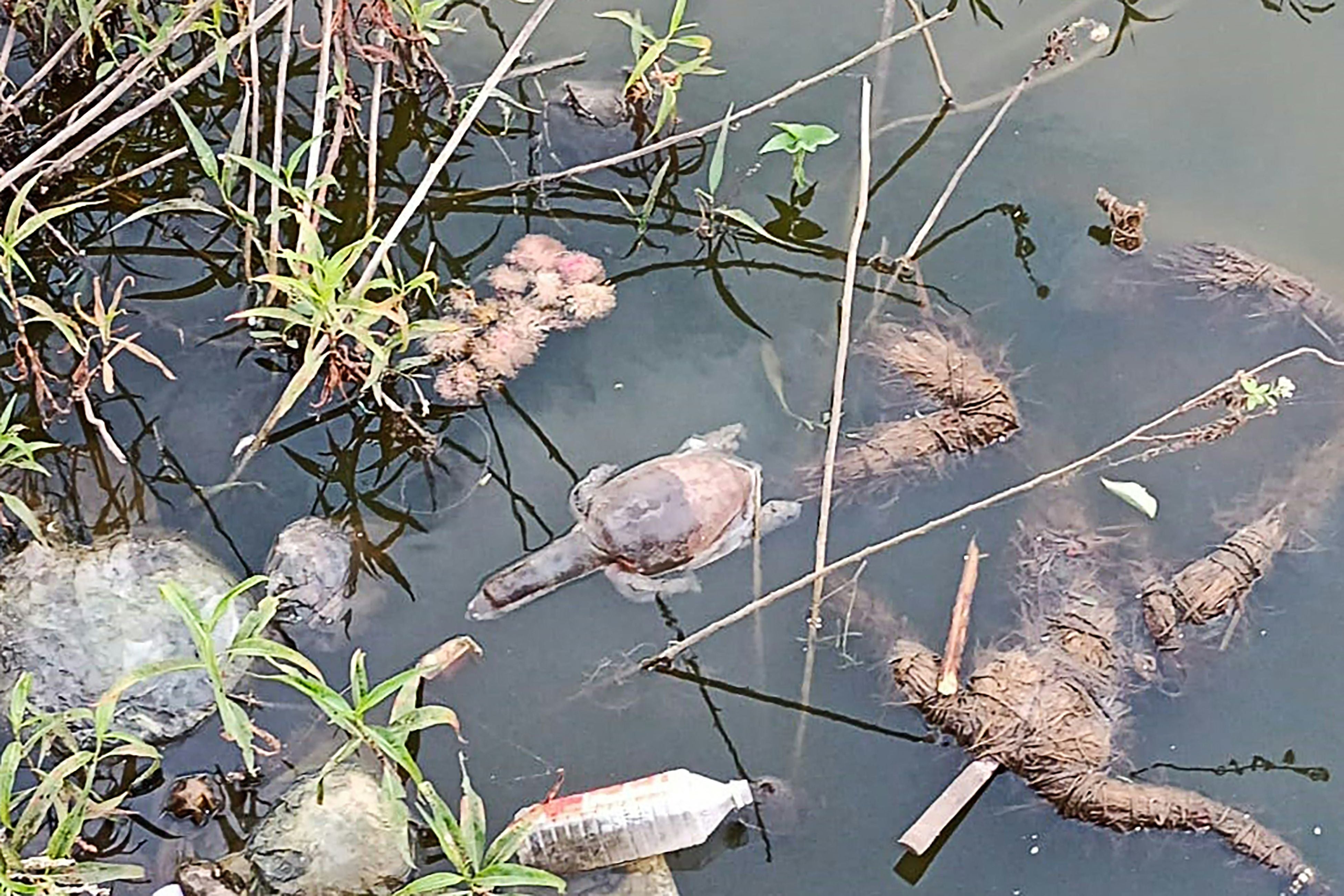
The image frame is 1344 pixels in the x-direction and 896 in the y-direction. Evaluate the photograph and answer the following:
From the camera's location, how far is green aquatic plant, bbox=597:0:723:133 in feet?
9.11

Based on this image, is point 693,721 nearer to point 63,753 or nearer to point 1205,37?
point 63,753

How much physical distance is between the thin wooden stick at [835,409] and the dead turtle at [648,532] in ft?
0.49

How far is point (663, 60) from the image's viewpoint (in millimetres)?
3156

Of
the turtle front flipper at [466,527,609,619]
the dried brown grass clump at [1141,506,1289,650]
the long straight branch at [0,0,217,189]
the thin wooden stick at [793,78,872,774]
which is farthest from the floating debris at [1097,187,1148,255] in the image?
the long straight branch at [0,0,217,189]

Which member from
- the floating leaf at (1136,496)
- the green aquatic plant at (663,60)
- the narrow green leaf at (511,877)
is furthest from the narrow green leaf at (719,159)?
the narrow green leaf at (511,877)

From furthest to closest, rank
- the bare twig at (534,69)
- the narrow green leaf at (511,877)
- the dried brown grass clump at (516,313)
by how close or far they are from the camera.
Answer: the bare twig at (534,69), the dried brown grass clump at (516,313), the narrow green leaf at (511,877)

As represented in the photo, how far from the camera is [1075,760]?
229cm

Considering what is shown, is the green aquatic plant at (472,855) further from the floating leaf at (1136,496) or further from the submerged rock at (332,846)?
the floating leaf at (1136,496)

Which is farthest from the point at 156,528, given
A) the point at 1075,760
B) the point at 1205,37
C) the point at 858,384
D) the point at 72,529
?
the point at 1205,37

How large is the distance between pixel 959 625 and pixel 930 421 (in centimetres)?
44

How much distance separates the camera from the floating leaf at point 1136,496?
2.56 m

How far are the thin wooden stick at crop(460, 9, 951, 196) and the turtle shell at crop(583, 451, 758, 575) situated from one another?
745 mm

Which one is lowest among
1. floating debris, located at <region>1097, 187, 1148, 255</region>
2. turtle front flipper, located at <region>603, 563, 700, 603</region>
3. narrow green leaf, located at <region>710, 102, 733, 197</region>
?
turtle front flipper, located at <region>603, 563, 700, 603</region>

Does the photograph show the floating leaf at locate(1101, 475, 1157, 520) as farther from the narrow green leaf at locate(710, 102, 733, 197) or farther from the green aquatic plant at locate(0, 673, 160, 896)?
the green aquatic plant at locate(0, 673, 160, 896)
